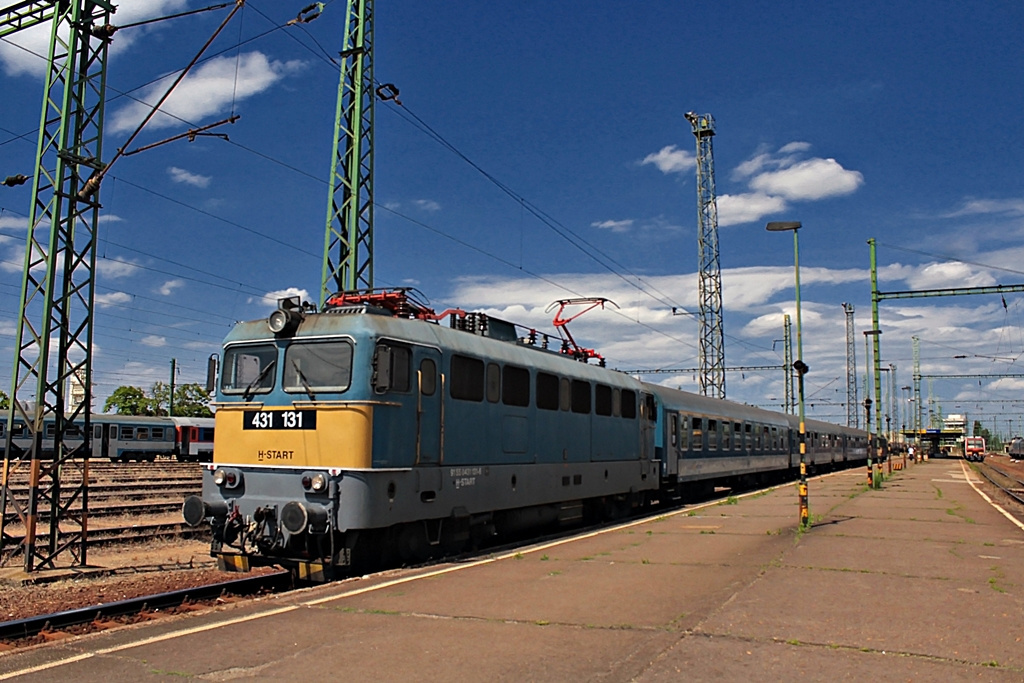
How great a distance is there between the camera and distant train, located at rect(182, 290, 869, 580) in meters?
11.2

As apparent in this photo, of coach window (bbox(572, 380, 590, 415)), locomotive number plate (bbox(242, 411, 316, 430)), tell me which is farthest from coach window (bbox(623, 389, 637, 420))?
locomotive number plate (bbox(242, 411, 316, 430))

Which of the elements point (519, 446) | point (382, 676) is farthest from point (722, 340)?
point (382, 676)

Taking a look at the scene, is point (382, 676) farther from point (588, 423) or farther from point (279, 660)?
point (588, 423)

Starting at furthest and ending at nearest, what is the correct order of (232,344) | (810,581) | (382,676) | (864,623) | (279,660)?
(232,344)
(810,581)
(864,623)
(279,660)
(382,676)

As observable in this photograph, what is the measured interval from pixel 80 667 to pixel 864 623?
7161 millimetres

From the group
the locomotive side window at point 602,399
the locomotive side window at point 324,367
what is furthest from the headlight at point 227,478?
the locomotive side window at point 602,399

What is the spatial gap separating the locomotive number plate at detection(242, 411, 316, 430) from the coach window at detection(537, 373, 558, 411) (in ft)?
16.7

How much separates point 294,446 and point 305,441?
7.6 inches

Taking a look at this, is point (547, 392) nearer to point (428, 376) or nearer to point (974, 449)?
point (428, 376)

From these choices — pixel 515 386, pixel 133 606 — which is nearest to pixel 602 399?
pixel 515 386

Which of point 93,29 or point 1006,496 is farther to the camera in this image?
point 1006,496

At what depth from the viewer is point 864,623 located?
8.55 m

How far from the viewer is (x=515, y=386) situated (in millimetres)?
14766

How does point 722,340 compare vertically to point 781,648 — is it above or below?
above
